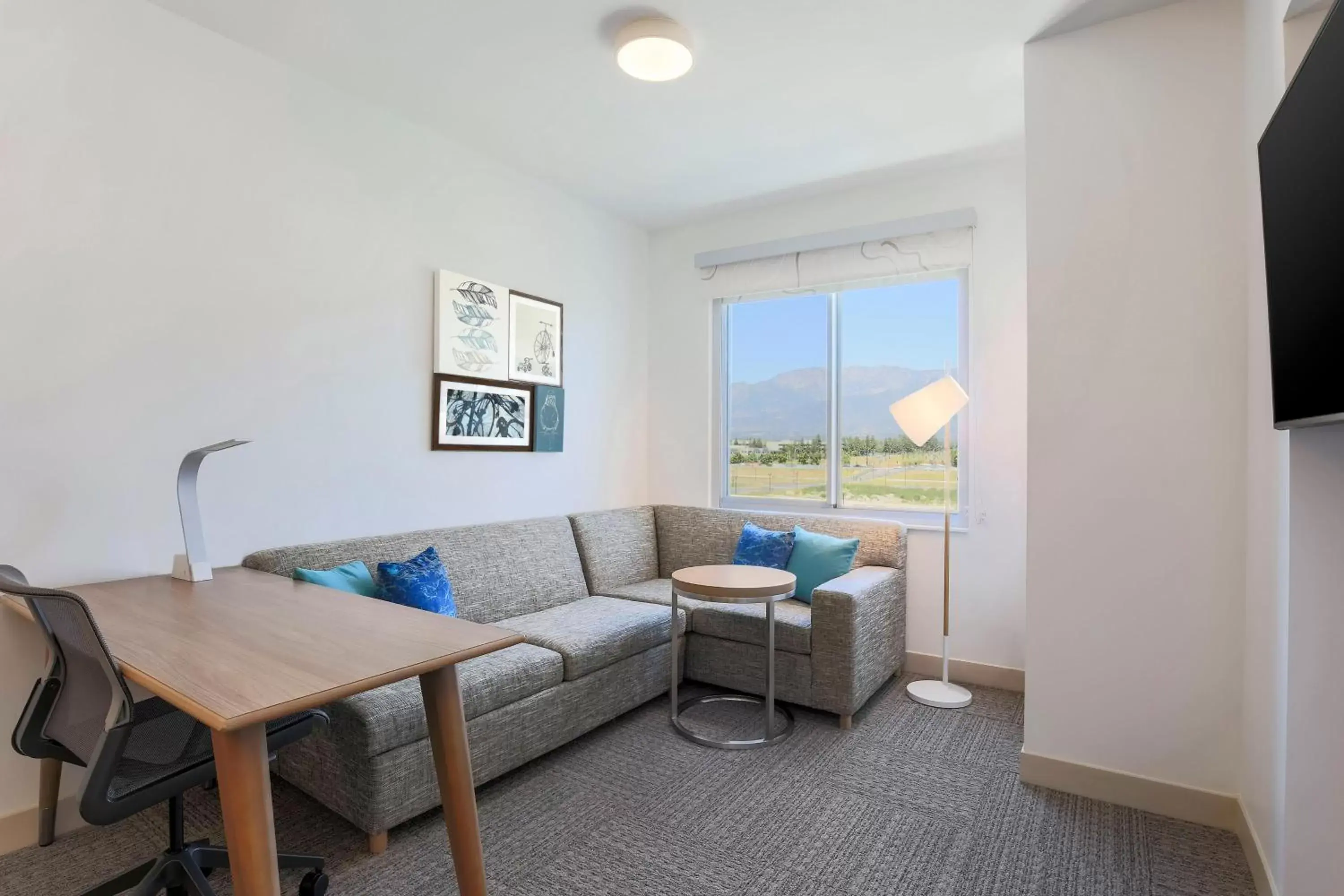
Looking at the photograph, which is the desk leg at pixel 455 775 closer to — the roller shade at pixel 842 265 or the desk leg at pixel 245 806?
the desk leg at pixel 245 806

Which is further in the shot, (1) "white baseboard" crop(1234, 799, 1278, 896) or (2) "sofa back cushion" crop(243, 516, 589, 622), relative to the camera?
(2) "sofa back cushion" crop(243, 516, 589, 622)

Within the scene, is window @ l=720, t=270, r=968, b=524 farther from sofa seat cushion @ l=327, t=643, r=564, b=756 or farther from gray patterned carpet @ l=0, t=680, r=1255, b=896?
sofa seat cushion @ l=327, t=643, r=564, b=756

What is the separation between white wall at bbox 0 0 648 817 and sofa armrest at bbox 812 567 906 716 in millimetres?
1728

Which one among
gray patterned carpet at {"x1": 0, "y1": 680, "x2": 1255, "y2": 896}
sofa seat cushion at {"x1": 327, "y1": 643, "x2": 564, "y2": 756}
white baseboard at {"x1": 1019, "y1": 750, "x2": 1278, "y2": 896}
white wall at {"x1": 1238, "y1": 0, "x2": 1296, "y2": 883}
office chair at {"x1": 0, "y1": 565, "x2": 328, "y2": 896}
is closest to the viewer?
office chair at {"x1": 0, "y1": 565, "x2": 328, "y2": 896}

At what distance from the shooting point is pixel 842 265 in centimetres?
376

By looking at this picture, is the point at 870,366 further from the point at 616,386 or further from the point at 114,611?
the point at 114,611

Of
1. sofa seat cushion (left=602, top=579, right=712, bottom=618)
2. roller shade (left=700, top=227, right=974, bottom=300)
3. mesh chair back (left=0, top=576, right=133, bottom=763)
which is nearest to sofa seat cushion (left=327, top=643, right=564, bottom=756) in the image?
mesh chair back (left=0, top=576, right=133, bottom=763)

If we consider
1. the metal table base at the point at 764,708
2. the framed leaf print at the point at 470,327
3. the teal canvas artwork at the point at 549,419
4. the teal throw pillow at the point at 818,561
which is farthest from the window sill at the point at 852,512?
the framed leaf print at the point at 470,327

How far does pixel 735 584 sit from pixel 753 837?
92 cm

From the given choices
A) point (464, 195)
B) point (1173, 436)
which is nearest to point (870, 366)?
point (1173, 436)

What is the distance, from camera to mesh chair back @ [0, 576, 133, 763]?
4.08 ft

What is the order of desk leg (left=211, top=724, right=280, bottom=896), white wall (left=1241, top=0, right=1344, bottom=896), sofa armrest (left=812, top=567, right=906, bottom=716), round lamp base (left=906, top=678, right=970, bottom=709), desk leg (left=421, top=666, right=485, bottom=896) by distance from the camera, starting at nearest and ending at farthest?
desk leg (left=211, top=724, right=280, bottom=896) < white wall (left=1241, top=0, right=1344, bottom=896) < desk leg (left=421, top=666, right=485, bottom=896) < sofa armrest (left=812, top=567, right=906, bottom=716) < round lamp base (left=906, top=678, right=970, bottom=709)

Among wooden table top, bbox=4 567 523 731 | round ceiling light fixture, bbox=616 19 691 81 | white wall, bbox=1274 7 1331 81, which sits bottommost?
wooden table top, bbox=4 567 523 731

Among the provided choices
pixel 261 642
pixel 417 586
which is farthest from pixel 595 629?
pixel 261 642
